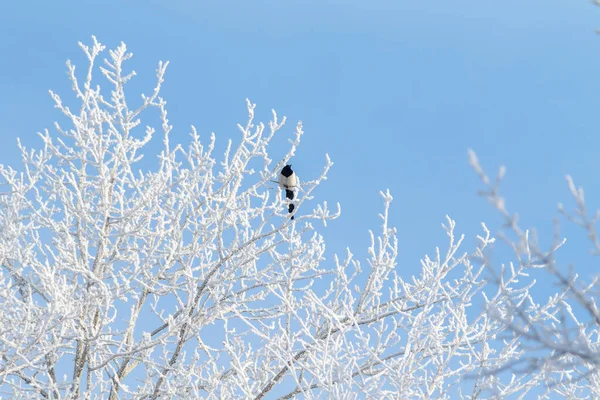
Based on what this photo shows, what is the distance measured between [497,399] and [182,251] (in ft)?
14.0

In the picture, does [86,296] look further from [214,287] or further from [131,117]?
[131,117]

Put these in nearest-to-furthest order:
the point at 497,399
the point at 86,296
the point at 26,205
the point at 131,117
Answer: the point at 497,399 < the point at 86,296 < the point at 131,117 < the point at 26,205

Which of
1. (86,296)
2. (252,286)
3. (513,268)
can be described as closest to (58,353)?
(86,296)

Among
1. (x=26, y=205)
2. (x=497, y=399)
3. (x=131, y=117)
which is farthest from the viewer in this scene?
(x=26, y=205)

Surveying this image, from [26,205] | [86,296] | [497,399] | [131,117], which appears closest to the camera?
[497,399]

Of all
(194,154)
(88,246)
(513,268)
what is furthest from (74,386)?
(513,268)

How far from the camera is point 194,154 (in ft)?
21.7

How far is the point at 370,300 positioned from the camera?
6.62 m

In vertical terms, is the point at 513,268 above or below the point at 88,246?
below

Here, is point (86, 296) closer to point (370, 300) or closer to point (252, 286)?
point (252, 286)

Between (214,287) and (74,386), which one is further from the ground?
(214,287)

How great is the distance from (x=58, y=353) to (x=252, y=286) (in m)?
2.01

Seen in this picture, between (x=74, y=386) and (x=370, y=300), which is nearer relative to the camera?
(x=74, y=386)

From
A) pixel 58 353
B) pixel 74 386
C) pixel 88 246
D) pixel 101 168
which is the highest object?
pixel 101 168
